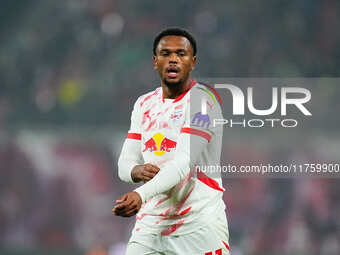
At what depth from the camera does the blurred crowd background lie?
626 centimetres

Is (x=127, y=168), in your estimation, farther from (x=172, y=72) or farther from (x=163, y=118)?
(x=172, y=72)

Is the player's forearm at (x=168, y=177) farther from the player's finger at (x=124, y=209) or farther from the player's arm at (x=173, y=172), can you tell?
the player's finger at (x=124, y=209)

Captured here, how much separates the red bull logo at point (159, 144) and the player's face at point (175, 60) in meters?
0.26

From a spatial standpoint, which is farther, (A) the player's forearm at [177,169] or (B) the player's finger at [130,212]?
(A) the player's forearm at [177,169]

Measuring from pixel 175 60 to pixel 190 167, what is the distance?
52cm

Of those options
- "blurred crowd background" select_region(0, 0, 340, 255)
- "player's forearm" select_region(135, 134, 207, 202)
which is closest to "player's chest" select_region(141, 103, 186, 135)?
"player's forearm" select_region(135, 134, 207, 202)

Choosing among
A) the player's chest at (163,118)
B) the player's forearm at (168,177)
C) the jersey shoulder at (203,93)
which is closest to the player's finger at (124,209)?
the player's forearm at (168,177)

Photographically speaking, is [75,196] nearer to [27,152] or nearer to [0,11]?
[27,152]

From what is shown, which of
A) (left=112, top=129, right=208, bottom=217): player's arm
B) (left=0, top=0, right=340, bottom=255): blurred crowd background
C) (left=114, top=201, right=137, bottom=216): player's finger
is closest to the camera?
(left=114, top=201, right=137, bottom=216): player's finger

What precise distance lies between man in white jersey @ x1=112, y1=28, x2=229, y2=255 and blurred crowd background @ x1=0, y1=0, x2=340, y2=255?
12.0ft

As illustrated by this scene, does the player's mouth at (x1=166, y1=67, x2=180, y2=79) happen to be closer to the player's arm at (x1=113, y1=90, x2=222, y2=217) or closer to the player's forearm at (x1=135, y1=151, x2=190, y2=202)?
the player's arm at (x1=113, y1=90, x2=222, y2=217)

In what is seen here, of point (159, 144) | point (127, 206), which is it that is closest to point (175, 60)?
point (159, 144)

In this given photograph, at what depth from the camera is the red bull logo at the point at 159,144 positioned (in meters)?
2.54

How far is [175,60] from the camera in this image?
257 centimetres
